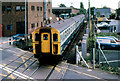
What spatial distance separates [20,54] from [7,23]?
11.1 metres

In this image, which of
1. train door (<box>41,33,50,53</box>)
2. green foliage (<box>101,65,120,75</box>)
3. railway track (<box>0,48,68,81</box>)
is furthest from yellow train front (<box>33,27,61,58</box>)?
green foliage (<box>101,65,120,75</box>)

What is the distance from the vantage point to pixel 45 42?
12.0 meters

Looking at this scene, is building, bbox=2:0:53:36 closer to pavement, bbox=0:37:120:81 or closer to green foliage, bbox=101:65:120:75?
pavement, bbox=0:37:120:81

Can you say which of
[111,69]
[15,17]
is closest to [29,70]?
[111,69]

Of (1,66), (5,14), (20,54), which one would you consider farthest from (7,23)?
(1,66)

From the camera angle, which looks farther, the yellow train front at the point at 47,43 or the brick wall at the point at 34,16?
the brick wall at the point at 34,16

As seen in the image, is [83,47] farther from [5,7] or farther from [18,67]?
[5,7]

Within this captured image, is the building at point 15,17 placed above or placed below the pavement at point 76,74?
above

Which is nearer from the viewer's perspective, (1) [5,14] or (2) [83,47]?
(2) [83,47]

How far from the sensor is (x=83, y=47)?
14.0 metres

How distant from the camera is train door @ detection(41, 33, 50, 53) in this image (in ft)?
39.4

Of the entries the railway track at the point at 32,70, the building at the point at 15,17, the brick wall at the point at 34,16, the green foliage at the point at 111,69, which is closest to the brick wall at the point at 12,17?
the building at the point at 15,17

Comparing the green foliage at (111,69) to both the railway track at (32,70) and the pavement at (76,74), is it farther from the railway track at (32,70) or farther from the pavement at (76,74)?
the railway track at (32,70)

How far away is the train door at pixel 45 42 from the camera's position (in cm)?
1202
